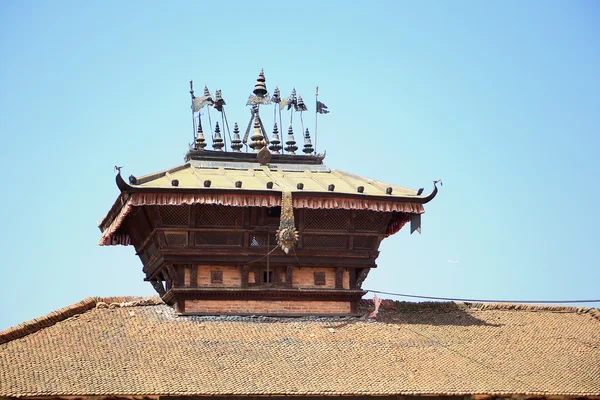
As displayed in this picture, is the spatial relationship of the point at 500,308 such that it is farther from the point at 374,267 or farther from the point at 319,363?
the point at 319,363

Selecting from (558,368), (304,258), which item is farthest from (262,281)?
(558,368)

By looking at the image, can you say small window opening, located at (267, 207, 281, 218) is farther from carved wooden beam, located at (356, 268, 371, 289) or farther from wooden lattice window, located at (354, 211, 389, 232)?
carved wooden beam, located at (356, 268, 371, 289)

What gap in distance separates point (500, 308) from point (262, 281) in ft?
21.9

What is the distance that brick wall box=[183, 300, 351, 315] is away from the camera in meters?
26.0

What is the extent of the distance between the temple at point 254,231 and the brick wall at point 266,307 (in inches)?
0.9

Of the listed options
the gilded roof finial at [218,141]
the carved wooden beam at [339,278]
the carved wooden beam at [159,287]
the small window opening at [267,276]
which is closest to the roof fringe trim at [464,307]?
the carved wooden beam at [339,278]

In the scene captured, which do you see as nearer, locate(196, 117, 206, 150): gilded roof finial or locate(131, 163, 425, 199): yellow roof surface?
locate(131, 163, 425, 199): yellow roof surface

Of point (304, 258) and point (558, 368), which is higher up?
point (304, 258)

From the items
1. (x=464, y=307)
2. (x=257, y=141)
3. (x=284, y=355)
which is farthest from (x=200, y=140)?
(x=464, y=307)

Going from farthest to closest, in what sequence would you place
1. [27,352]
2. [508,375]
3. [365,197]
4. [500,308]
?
1. [500,308]
2. [365,197]
3. [508,375]
4. [27,352]

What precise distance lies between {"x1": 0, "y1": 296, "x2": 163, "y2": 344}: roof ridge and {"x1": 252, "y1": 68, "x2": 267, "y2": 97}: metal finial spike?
5.94 metres

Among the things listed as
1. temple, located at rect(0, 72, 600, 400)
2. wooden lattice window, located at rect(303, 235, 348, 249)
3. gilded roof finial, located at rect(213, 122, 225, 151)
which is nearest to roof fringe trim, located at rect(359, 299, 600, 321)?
temple, located at rect(0, 72, 600, 400)

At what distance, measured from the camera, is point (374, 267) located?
2723 centimetres

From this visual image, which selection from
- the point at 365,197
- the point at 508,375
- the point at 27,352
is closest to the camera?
the point at 27,352
